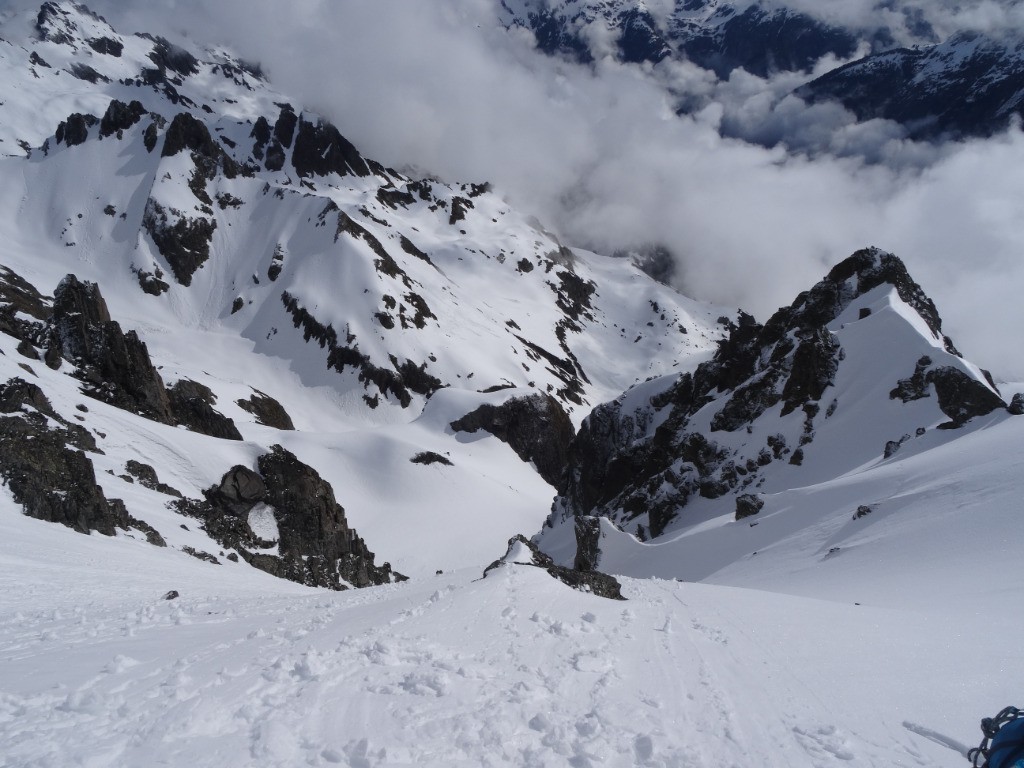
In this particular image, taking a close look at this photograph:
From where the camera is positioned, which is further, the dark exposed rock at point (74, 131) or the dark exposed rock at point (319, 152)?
the dark exposed rock at point (319, 152)

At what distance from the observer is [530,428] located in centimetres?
8562

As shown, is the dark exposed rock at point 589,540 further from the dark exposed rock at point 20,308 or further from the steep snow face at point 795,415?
the dark exposed rock at point 20,308

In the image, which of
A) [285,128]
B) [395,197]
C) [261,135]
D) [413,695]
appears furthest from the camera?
[395,197]

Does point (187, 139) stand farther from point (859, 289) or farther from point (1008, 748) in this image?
point (1008, 748)

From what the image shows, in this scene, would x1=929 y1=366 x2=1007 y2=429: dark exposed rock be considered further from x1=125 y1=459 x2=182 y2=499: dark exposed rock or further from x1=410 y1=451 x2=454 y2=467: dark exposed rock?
x1=410 y1=451 x2=454 y2=467: dark exposed rock

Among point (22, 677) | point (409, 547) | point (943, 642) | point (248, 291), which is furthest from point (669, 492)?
point (248, 291)

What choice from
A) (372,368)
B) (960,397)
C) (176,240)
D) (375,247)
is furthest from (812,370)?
(176,240)

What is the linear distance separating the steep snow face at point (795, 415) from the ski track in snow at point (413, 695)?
20038 millimetres

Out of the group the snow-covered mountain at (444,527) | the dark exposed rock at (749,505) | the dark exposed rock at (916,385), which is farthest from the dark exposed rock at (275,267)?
the dark exposed rock at (916,385)

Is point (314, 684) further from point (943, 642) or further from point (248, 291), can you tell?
point (248, 291)

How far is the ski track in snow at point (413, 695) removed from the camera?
519 cm

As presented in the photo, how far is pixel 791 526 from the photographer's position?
2623 centimetres

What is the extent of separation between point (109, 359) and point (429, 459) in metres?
31.5

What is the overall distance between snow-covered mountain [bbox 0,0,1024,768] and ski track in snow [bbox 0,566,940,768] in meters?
0.05
